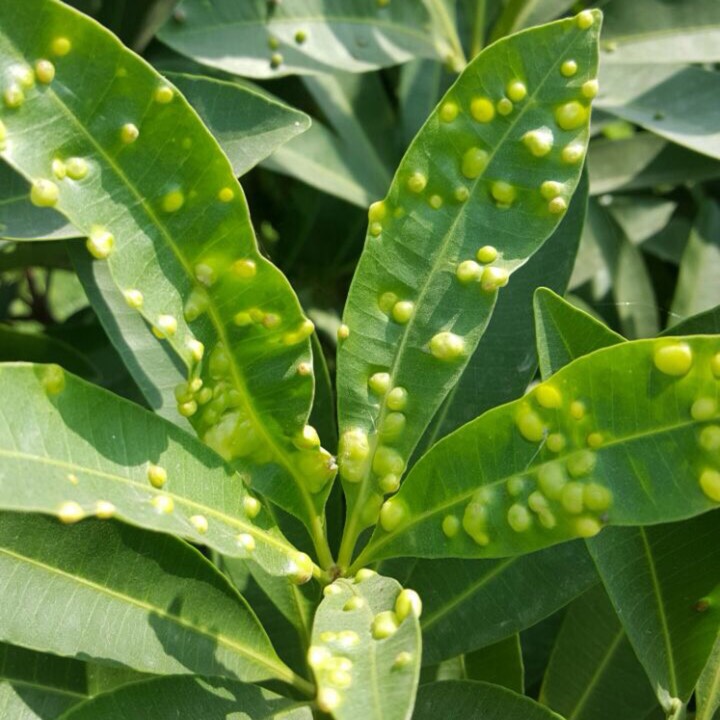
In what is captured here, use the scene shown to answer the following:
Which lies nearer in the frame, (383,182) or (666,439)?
(666,439)

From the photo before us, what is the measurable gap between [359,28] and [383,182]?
0.86 ft

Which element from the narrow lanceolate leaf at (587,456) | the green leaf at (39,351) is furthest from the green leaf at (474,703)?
the green leaf at (39,351)

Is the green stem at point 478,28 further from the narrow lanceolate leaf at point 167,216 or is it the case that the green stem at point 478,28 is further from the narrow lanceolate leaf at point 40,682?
the narrow lanceolate leaf at point 40,682

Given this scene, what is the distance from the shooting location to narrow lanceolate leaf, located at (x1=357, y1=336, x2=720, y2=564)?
0.79 m

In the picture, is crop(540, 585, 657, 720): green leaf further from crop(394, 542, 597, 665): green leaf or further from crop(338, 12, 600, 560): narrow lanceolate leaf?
crop(338, 12, 600, 560): narrow lanceolate leaf

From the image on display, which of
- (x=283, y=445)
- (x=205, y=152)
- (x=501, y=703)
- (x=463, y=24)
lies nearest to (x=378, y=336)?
(x=283, y=445)

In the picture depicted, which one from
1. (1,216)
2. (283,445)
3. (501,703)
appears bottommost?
(501,703)

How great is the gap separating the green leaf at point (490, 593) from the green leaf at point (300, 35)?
0.77 metres

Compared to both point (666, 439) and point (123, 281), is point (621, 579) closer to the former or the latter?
point (666, 439)

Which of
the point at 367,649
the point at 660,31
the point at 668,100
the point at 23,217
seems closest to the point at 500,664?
the point at 367,649

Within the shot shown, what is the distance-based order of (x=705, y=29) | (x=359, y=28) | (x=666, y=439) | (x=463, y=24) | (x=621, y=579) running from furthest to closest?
Result: (x=463, y=24) < (x=705, y=29) < (x=359, y=28) < (x=621, y=579) < (x=666, y=439)

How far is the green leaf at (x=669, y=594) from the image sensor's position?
96 cm

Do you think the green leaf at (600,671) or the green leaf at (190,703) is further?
the green leaf at (600,671)

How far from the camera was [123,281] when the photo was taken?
0.88 metres
